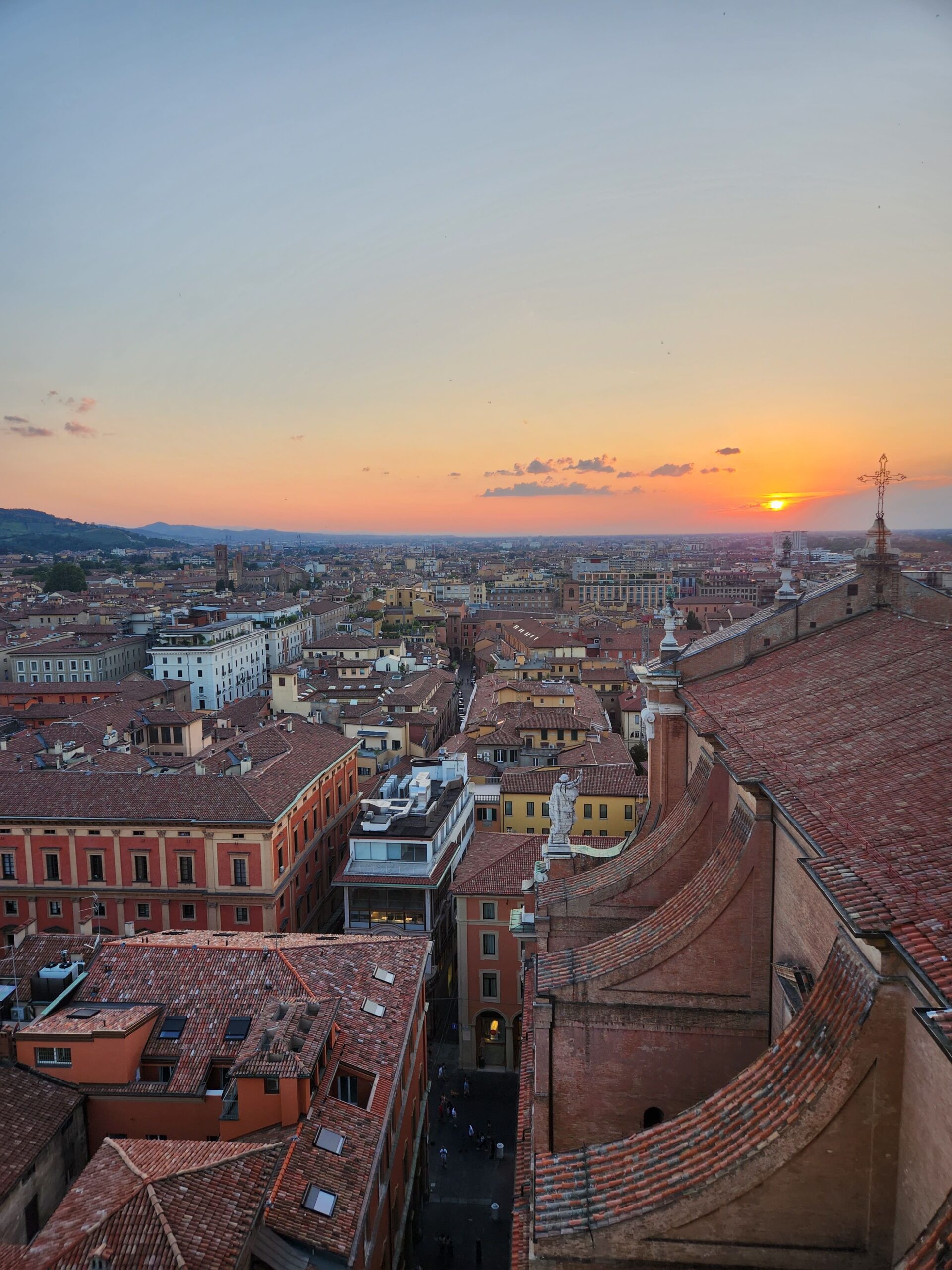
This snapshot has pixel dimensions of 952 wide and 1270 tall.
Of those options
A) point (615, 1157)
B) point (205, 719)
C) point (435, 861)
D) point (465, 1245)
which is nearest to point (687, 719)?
point (615, 1157)

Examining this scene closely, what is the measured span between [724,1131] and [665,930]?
14.5 feet

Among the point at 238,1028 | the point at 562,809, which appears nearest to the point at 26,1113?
the point at 238,1028

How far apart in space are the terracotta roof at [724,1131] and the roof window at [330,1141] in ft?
25.0

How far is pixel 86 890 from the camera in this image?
32.4 metres

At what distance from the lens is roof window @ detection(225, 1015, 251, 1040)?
19.0 meters

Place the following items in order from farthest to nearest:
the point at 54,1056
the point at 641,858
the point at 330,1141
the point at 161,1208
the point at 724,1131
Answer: the point at 54,1056 → the point at 641,858 → the point at 330,1141 → the point at 161,1208 → the point at 724,1131

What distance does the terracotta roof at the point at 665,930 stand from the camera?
1294 centimetres

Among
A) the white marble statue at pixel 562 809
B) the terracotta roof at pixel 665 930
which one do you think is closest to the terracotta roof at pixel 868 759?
the terracotta roof at pixel 665 930

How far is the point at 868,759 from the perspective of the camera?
36.7 feet

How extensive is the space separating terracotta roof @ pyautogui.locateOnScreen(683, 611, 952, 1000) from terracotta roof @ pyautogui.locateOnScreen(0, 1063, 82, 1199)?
13927mm

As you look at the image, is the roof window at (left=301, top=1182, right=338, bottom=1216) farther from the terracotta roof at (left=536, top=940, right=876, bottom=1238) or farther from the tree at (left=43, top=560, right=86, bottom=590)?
the tree at (left=43, top=560, right=86, bottom=590)

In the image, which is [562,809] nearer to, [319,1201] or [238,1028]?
[238,1028]

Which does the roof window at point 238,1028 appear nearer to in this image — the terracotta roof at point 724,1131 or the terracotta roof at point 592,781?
the terracotta roof at point 724,1131

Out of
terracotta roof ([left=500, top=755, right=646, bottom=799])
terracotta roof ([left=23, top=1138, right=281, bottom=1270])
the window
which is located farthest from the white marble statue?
terracotta roof ([left=500, top=755, right=646, bottom=799])
